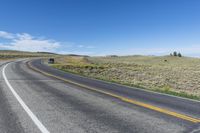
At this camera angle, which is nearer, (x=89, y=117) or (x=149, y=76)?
(x=89, y=117)

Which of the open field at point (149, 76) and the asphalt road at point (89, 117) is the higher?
the asphalt road at point (89, 117)

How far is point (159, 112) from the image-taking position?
6.51 m

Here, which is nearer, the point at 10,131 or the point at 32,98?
the point at 10,131

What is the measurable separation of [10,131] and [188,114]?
17.3 feet

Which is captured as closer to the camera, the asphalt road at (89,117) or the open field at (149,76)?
Answer: the asphalt road at (89,117)

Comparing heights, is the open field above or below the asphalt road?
below

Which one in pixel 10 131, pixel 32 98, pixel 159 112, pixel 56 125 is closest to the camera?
pixel 10 131

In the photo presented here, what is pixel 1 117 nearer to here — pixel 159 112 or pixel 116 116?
pixel 116 116

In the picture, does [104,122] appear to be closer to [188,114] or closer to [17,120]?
[17,120]

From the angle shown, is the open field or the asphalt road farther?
the open field

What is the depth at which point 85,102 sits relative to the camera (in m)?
7.89

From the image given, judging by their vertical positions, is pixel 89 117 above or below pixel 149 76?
above

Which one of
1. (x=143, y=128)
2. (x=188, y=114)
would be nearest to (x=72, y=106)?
(x=143, y=128)

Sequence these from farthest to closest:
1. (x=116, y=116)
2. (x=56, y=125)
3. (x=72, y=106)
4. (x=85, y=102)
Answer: (x=85, y=102)
(x=72, y=106)
(x=116, y=116)
(x=56, y=125)
